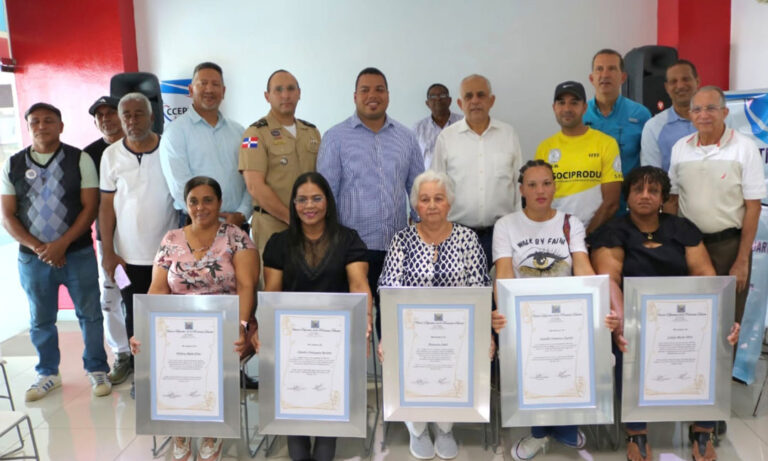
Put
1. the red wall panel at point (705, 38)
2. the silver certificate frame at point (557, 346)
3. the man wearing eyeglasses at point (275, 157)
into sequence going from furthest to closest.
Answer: the red wall panel at point (705, 38) < the man wearing eyeglasses at point (275, 157) < the silver certificate frame at point (557, 346)

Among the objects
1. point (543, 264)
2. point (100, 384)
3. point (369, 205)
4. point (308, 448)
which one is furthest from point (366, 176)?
point (100, 384)

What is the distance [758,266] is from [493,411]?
198cm

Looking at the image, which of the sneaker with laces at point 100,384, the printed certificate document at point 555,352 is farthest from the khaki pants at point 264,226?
the printed certificate document at point 555,352

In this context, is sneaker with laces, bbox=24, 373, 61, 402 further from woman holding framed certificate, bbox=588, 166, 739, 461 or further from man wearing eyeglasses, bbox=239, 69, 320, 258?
woman holding framed certificate, bbox=588, 166, 739, 461

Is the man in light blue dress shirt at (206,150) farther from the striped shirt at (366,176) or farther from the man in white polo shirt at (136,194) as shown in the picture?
the striped shirt at (366,176)

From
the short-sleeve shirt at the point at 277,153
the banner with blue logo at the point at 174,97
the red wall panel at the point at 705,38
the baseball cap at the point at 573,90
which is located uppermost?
the red wall panel at the point at 705,38

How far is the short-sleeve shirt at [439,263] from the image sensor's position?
2814mm

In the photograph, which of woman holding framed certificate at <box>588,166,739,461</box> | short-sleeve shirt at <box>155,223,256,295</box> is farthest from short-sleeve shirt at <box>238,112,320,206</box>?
woman holding framed certificate at <box>588,166,739,461</box>

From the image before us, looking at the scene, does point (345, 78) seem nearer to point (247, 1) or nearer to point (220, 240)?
point (247, 1)

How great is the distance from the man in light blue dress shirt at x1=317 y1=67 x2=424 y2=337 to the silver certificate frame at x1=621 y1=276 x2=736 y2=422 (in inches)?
49.7

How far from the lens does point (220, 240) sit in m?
3.00

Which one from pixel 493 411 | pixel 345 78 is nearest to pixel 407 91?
pixel 345 78

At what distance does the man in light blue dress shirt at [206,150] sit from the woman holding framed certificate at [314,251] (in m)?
0.62

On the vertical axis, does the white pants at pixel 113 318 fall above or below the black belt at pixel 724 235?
below
